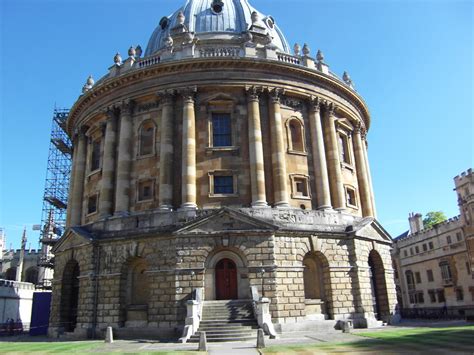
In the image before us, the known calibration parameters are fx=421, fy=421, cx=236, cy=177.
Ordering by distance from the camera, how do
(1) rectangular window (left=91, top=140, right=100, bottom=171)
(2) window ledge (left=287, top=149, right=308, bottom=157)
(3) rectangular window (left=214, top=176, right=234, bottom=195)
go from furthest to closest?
(1) rectangular window (left=91, top=140, right=100, bottom=171) → (2) window ledge (left=287, top=149, right=308, bottom=157) → (3) rectangular window (left=214, top=176, right=234, bottom=195)

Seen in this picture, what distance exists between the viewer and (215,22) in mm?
39812

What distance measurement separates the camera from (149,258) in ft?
87.4

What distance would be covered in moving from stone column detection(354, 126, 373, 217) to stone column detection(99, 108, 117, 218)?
20.2m

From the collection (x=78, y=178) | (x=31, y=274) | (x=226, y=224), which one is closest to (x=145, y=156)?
(x=78, y=178)

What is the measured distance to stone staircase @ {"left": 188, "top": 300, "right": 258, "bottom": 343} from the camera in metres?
21.4

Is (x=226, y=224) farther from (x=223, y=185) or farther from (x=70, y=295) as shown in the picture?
(x=70, y=295)

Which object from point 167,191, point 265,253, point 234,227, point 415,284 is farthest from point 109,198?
point 415,284

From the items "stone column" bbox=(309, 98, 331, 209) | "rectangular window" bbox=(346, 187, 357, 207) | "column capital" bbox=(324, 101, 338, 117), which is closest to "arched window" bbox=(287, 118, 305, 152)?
"stone column" bbox=(309, 98, 331, 209)

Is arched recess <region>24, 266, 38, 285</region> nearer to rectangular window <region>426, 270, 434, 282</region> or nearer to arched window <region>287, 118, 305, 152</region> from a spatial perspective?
arched window <region>287, 118, 305, 152</region>

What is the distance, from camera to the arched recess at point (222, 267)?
25531 millimetres

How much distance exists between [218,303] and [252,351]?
27.4ft

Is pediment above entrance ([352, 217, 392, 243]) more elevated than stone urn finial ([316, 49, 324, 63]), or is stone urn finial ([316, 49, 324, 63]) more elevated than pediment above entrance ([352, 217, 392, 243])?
stone urn finial ([316, 49, 324, 63])

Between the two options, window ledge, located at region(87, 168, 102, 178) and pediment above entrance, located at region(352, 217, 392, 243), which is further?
window ledge, located at region(87, 168, 102, 178)

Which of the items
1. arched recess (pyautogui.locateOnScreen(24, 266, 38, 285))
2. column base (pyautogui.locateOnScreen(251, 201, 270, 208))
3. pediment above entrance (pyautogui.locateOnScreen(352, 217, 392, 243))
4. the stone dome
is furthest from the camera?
arched recess (pyautogui.locateOnScreen(24, 266, 38, 285))
